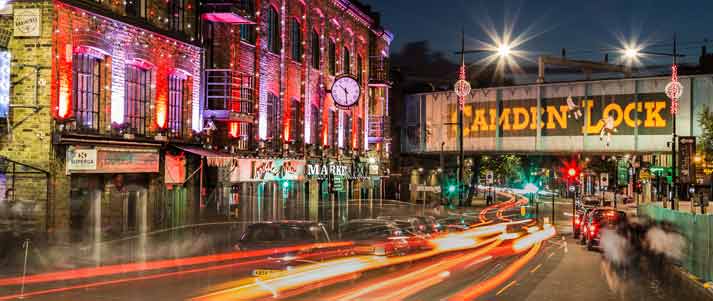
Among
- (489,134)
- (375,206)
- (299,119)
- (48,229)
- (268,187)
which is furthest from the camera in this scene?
(489,134)

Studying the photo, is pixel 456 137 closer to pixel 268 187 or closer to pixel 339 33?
pixel 339 33

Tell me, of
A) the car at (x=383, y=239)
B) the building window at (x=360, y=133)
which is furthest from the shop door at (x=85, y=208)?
the building window at (x=360, y=133)

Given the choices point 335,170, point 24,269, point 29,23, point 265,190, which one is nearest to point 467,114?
point 335,170

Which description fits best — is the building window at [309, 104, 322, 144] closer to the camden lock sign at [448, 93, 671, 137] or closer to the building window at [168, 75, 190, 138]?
the building window at [168, 75, 190, 138]

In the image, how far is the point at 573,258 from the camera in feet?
82.3

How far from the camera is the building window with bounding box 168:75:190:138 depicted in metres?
28.4

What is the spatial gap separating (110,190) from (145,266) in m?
6.89

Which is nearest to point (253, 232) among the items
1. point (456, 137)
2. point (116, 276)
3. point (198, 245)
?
point (116, 276)

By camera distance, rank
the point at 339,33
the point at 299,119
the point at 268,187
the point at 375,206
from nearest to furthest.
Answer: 1. the point at 268,187
2. the point at 299,119
3. the point at 339,33
4. the point at 375,206

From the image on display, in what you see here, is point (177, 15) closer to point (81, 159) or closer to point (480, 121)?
point (81, 159)

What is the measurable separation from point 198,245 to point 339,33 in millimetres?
23555

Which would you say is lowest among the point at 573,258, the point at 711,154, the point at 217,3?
the point at 573,258

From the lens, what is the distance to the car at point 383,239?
19.9m

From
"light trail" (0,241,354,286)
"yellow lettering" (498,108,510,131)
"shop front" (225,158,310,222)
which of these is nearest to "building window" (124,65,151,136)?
"shop front" (225,158,310,222)
